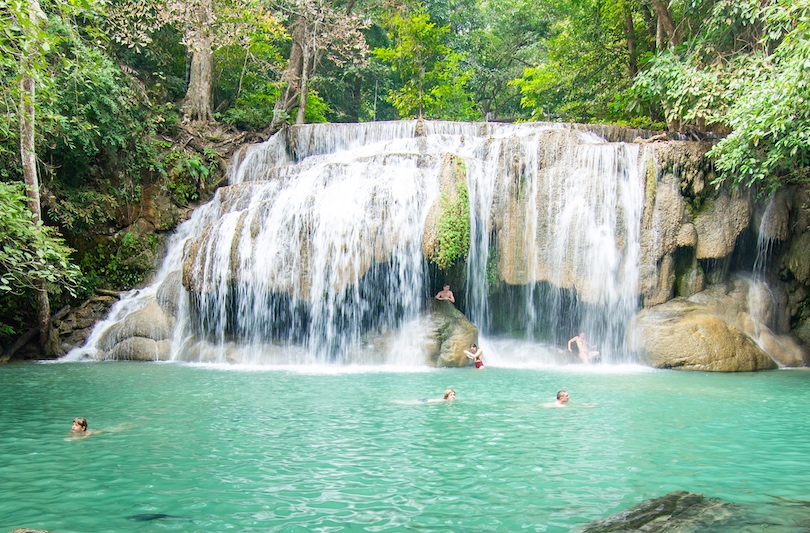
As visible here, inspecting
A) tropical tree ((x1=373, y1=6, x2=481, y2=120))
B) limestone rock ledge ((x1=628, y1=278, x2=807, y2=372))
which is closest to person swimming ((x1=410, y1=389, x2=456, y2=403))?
limestone rock ledge ((x1=628, y1=278, x2=807, y2=372))

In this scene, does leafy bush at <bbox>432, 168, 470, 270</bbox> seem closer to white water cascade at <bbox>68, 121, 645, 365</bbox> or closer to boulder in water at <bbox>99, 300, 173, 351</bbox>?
white water cascade at <bbox>68, 121, 645, 365</bbox>

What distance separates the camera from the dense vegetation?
1138cm

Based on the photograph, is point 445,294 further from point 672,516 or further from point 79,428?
point 672,516

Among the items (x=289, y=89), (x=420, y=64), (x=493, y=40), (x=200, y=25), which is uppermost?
(x=493, y=40)

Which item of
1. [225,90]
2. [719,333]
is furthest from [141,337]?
[225,90]

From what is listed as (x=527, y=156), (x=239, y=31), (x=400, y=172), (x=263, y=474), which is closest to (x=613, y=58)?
(x=527, y=156)

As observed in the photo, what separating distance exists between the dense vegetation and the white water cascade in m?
2.43

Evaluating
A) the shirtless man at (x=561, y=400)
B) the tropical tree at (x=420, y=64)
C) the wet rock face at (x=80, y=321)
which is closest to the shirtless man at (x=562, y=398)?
the shirtless man at (x=561, y=400)

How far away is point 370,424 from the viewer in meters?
7.35

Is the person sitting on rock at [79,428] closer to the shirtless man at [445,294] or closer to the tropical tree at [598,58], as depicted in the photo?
the shirtless man at [445,294]

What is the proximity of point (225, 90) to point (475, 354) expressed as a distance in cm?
1655

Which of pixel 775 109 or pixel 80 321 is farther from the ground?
pixel 775 109

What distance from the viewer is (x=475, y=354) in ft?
43.0

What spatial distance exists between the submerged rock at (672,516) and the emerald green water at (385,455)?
17 cm
